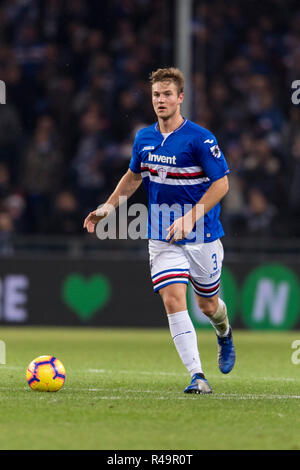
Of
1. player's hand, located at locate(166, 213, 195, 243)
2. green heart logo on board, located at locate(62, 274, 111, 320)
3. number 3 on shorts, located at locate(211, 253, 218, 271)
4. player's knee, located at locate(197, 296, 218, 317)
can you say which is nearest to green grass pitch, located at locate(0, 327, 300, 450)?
player's knee, located at locate(197, 296, 218, 317)

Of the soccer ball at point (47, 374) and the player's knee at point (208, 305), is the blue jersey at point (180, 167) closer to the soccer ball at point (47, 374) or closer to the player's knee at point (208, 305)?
the player's knee at point (208, 305)

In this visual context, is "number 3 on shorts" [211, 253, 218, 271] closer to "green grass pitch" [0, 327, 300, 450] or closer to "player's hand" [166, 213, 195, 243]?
"player's hand" [166, 213, 195, 243]

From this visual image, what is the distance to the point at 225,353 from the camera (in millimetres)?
8312

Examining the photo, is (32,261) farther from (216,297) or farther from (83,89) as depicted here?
(216,297)

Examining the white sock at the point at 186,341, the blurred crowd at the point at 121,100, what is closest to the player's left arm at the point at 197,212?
the white sock at the point at 186,341

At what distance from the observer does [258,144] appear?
47.7 feet

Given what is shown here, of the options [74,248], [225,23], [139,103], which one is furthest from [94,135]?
[225,23]

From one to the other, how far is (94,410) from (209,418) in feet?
2.44

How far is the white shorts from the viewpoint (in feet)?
23.8

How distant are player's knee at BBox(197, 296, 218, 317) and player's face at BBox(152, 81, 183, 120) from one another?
1.49 metres

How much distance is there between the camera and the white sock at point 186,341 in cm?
707

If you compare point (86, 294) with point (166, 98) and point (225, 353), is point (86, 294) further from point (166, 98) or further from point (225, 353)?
point (166, 98)

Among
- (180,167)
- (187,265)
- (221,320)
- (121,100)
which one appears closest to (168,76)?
(180,167)

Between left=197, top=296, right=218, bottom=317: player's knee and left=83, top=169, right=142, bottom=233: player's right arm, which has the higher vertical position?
left=83, top=169, right=142, bottom=233: player's right arm
